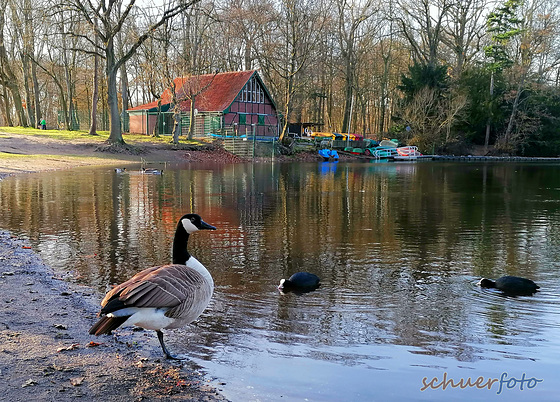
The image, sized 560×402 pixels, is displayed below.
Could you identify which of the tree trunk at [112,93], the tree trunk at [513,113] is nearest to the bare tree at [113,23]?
the tree trunk at [112,93]

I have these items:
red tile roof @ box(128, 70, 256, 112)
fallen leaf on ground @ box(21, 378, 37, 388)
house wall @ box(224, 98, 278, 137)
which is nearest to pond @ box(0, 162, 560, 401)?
fallen leaf on ground @ box(21, 378, 37, 388)

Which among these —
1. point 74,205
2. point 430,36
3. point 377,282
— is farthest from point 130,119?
point 377,282

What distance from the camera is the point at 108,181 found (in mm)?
26078

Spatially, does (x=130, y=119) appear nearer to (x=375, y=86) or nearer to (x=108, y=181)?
(x=375, y=86)

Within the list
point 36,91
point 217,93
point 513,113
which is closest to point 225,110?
point 217,93

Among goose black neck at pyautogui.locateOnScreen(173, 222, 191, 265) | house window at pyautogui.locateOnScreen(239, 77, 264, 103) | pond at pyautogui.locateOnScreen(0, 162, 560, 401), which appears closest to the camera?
pond at pyautogui.locateOnScreen(0, 162, 560, 401)

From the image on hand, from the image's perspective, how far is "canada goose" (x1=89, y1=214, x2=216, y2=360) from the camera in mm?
4918

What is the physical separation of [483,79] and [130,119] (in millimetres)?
45738

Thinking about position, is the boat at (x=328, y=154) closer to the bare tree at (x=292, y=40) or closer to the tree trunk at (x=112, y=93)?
the bare tree at (x=292, y=40)

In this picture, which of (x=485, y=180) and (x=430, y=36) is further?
(x=430, y=36)

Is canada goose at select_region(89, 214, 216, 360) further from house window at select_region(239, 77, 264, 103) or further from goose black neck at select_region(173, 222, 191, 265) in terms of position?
house window at select_region(239, 77, 264, 103)

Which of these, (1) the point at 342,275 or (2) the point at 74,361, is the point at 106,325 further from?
(1) the point at 342,275

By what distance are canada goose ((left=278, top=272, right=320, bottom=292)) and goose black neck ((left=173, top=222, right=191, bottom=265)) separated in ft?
10.6

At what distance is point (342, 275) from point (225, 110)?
50186 millimetres
